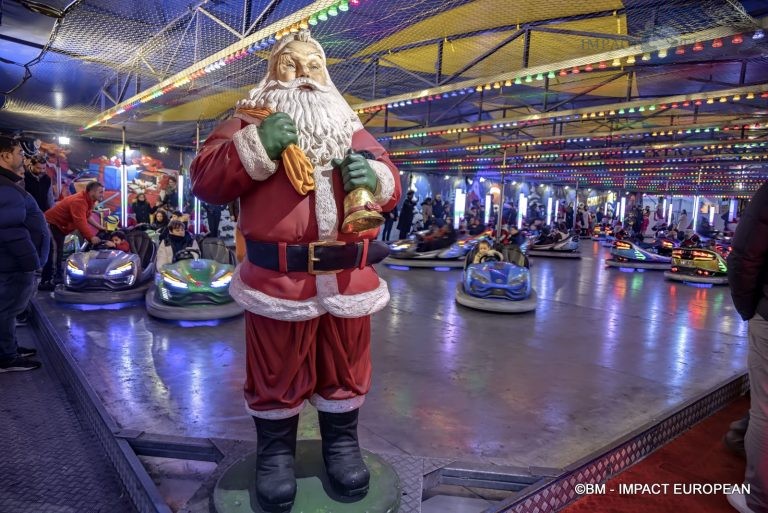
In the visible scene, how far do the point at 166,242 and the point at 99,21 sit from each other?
207 cm

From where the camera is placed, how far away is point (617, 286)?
22.4ft

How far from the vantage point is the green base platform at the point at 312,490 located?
1.36 meters

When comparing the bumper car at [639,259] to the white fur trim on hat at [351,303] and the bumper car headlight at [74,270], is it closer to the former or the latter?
Answer: the bumper car headlight at [74,270]

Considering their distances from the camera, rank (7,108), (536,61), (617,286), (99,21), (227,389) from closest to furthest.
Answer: (227,389)
(99,21)
(536,61)
(617,286)
(7,108)

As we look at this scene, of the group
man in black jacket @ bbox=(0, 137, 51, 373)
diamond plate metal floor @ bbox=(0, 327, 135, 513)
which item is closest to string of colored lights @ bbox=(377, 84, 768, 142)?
man in black jacket @ bbox=(0, 137, 51, 373)

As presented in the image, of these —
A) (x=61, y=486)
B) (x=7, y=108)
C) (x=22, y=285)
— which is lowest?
(x=61, y=486)

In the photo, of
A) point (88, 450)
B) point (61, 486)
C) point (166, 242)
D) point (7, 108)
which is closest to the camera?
point (61, 486)

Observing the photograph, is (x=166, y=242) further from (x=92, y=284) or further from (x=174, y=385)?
(x=174, y=385)

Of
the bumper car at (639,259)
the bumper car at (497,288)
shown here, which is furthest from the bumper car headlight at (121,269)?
the bumper car at (639,259)

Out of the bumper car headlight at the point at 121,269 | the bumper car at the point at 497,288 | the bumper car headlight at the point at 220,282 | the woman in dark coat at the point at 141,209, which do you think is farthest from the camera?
the woman in dark coat at the point at 141,209

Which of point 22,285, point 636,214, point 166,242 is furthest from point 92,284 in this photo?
point 636,214

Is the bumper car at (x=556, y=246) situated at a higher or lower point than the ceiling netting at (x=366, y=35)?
lower

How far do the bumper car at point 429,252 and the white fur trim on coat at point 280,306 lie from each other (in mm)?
6744

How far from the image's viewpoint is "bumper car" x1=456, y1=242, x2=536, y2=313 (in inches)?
190
